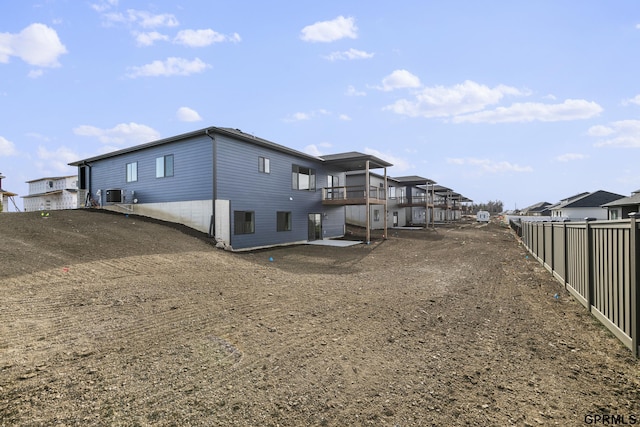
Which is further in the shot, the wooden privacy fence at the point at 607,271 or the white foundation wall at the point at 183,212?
the white foundation wall at the point at 183,212

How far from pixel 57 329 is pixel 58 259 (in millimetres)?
4845

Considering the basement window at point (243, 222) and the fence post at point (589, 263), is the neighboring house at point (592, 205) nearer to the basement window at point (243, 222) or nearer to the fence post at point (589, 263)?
the basement window at point (243, 222)

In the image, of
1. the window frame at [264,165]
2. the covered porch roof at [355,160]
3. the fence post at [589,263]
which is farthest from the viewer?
the covered porch roof at [355,160]

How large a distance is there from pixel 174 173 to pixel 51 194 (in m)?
29.3

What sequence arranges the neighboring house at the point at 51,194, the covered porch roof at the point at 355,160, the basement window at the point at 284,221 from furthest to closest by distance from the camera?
the neighboring house at the point at 51,194, the covered porch roof at the point at 355,160, the basement window at the point at 284,221

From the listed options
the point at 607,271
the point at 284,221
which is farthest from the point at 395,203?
the point at 607,271

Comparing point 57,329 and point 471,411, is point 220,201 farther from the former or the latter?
point 471,411

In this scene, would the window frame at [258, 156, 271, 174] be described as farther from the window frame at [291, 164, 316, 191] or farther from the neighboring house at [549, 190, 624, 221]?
the neighboring house at [549, 190, 624, 221]

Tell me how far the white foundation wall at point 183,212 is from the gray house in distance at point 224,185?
0.16ft

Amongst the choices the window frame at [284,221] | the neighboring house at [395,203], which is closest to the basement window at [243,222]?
the window frame at [284,221]

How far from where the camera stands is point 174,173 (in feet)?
53.7

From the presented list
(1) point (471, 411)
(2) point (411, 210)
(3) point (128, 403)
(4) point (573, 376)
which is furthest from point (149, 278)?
(2) point (411, 210)

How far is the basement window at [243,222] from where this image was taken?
15500 mm

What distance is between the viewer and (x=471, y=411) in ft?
9.07
